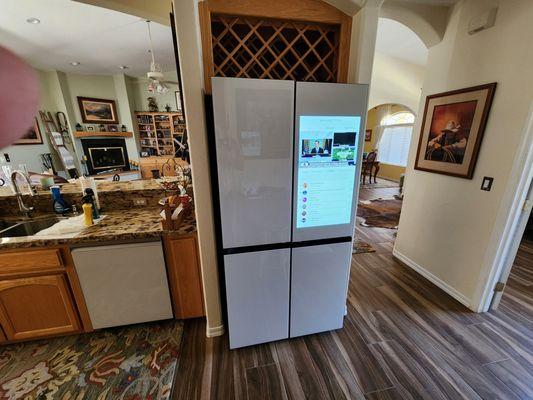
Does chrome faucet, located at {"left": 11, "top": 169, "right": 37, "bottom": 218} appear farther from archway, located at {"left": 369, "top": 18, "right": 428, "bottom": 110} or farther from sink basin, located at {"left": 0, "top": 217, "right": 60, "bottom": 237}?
archway, located at {"left": 369, "top": 18, "right": 428, "bottom": 110}

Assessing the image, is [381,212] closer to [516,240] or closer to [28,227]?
[516,240]

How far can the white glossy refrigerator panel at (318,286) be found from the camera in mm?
1588

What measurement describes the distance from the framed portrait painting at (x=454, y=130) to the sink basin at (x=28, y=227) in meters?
3.49

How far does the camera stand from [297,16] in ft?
4.64

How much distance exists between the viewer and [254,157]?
1.31 metres

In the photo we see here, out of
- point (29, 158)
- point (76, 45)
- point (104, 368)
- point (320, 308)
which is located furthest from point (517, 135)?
point (29, 158)

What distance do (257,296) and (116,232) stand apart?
1.07 m

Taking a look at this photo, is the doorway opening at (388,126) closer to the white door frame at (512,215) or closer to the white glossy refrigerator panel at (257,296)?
the white door frame at (512,215)

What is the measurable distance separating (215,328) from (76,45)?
5.28 metres

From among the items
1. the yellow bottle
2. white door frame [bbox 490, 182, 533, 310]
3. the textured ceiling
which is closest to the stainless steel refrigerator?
the yellow bottle

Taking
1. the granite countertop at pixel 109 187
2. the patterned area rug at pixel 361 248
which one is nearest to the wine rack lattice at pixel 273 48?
the granite countertop at pixel 109 187

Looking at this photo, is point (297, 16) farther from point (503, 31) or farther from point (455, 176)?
point (455, 176)

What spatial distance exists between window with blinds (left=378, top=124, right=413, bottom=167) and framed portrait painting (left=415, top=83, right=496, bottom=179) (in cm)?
503

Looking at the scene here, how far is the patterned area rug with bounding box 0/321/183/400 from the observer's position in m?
1.43
